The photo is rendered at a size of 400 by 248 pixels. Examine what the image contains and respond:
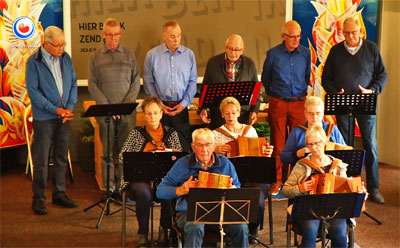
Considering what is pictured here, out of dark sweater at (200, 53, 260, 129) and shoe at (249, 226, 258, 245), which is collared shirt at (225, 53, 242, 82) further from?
shoe at (249, 226, 258, 245)

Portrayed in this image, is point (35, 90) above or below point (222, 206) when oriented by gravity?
above

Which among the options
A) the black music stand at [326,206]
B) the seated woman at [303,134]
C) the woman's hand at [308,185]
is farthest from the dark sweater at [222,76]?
the black music stand at [326,206]

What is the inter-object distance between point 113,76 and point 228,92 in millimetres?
1353

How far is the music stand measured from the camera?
6.55 meters

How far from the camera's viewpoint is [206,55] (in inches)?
353

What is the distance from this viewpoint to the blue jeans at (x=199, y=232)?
4992 mm

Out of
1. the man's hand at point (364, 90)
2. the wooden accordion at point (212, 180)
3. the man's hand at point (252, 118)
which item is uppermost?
the man's hand at point (364, 90)

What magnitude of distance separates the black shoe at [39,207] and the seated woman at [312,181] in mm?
2821

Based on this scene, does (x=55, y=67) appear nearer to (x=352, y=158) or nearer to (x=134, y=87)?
(x=134, y=87)

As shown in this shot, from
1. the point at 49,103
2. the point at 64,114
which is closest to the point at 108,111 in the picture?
the point at 64,114

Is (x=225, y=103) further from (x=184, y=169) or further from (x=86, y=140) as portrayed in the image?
(x=86, y=140)

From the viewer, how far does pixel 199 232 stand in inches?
197

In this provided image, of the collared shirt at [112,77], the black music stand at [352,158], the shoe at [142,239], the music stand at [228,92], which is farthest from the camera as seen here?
the collared shirt at [112,77]

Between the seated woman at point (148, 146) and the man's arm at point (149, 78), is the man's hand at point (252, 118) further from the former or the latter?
the seated woman at point (148, 146)
